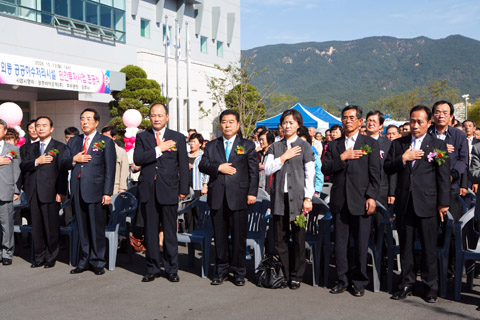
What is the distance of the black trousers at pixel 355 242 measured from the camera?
550cm

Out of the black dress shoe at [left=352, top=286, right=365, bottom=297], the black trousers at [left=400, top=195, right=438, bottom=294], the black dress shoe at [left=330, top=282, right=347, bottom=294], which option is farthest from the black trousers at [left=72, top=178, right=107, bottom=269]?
the black trousers at [left=400, top=195, right=438, bottom=294]

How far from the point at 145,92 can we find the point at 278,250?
62.6ft

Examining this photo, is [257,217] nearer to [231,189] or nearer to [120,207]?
[231,189]

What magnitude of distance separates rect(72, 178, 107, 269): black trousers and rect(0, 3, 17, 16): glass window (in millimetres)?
16244

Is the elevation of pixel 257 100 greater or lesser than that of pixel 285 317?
greater

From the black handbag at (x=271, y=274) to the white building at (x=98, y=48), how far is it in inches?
559

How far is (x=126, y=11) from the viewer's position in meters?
28.8

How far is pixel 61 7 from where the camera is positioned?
22.9m

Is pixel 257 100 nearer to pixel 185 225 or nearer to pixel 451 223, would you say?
pixel 185 225

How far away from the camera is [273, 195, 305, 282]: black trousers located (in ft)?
18.9

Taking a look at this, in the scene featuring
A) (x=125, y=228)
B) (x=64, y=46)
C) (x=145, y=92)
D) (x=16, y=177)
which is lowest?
(x=125, y=228)

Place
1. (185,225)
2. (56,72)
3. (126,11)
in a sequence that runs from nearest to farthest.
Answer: (185,225)
(56,72)
(126,11)

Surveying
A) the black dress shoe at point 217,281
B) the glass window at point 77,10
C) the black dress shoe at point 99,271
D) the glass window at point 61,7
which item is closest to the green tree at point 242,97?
the glass window at point 77,10

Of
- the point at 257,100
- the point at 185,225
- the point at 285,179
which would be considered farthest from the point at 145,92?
the point at 285,179
